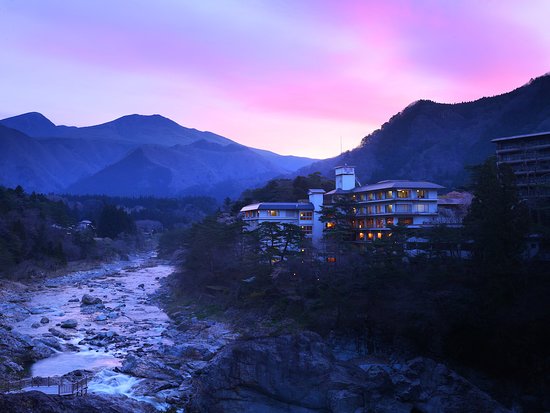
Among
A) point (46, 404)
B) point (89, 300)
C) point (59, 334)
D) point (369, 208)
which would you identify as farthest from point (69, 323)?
point (369, 208)

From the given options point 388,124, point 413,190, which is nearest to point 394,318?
point 413,190

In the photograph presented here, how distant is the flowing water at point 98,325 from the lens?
24.0 metres

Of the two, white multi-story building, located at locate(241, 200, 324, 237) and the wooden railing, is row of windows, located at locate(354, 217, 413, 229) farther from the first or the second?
the wooden railing

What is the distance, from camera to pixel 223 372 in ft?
66.1

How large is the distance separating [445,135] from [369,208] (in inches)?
2890

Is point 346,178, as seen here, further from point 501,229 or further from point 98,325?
point 98,325

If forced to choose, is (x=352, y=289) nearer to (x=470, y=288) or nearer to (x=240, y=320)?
(x=470, y=288)

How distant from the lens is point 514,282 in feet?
78.3

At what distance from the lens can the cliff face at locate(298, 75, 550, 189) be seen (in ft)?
282

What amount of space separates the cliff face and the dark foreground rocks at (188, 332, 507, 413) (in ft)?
194

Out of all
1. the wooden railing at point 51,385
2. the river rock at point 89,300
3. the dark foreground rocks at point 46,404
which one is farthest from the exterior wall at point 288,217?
the dark foreground rocks at point 46,404

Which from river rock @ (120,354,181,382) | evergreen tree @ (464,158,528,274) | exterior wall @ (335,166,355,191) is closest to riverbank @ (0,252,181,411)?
river rock @ (120,354,181,382)

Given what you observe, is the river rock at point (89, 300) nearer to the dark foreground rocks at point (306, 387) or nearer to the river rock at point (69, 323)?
the river rock at point (69, 323)

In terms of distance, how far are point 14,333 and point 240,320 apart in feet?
46.9
